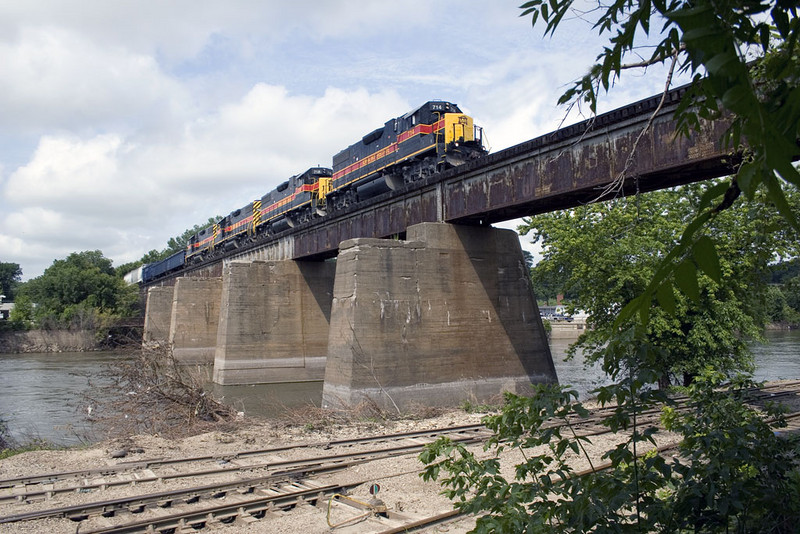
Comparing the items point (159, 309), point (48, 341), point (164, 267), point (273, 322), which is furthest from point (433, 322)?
point (48, 341)

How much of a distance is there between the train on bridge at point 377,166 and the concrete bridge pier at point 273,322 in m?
4.88

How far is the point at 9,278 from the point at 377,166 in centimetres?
14425

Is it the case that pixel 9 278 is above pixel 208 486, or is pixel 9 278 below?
above

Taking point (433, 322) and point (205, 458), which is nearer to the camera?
point (205, 458)

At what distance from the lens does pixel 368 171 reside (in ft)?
99.7

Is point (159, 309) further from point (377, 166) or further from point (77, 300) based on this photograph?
point (377, 166)

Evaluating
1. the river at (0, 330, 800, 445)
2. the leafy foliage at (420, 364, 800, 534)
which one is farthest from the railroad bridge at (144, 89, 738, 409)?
the leafy foliage at (420, 364, 800, 534)

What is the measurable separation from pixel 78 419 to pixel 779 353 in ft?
139

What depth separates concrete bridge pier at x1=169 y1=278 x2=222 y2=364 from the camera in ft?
127

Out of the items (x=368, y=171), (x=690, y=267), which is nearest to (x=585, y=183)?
(x=690, y=267)

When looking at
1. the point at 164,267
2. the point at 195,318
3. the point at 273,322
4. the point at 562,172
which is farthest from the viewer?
the point at 164,267

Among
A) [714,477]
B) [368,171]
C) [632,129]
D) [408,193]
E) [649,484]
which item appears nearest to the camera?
[649,484]

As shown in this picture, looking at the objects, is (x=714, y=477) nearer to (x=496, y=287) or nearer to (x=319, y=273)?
(x=496, y=287)

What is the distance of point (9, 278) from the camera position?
140m
